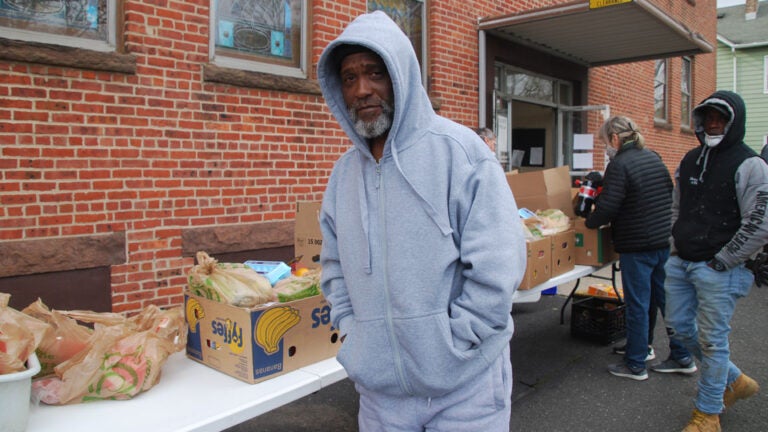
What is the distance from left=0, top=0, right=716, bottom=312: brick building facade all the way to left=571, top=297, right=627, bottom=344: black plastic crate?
2871 mm

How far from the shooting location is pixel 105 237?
4324 millimetres

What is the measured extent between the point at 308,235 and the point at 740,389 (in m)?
3.05

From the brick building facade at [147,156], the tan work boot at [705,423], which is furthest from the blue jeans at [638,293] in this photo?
the brick building facade at [147,156]

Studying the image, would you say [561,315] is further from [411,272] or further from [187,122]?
[411,272]

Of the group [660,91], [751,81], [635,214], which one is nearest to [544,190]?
[635,214]

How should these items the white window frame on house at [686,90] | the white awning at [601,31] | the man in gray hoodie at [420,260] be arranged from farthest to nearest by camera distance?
the white window frame on house at [686,90] → the white awning at [601,31] → the man in gray hoodie at [420,260]

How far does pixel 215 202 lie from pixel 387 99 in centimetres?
342

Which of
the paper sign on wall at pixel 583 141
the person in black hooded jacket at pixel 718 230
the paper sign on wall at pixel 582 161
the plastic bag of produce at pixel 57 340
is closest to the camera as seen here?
the plastic bag of produce at pixel 57 340

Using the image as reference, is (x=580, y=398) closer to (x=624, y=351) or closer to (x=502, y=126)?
(x=624, y=351)

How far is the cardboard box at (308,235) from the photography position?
12.3 feet

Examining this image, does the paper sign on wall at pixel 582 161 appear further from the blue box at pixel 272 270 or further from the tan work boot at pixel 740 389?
the blue box at pixel 272 270

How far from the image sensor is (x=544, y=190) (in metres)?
4.91

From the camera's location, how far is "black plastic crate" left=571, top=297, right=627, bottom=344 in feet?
18.2

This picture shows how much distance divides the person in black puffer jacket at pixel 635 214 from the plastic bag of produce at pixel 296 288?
2.79 meters
